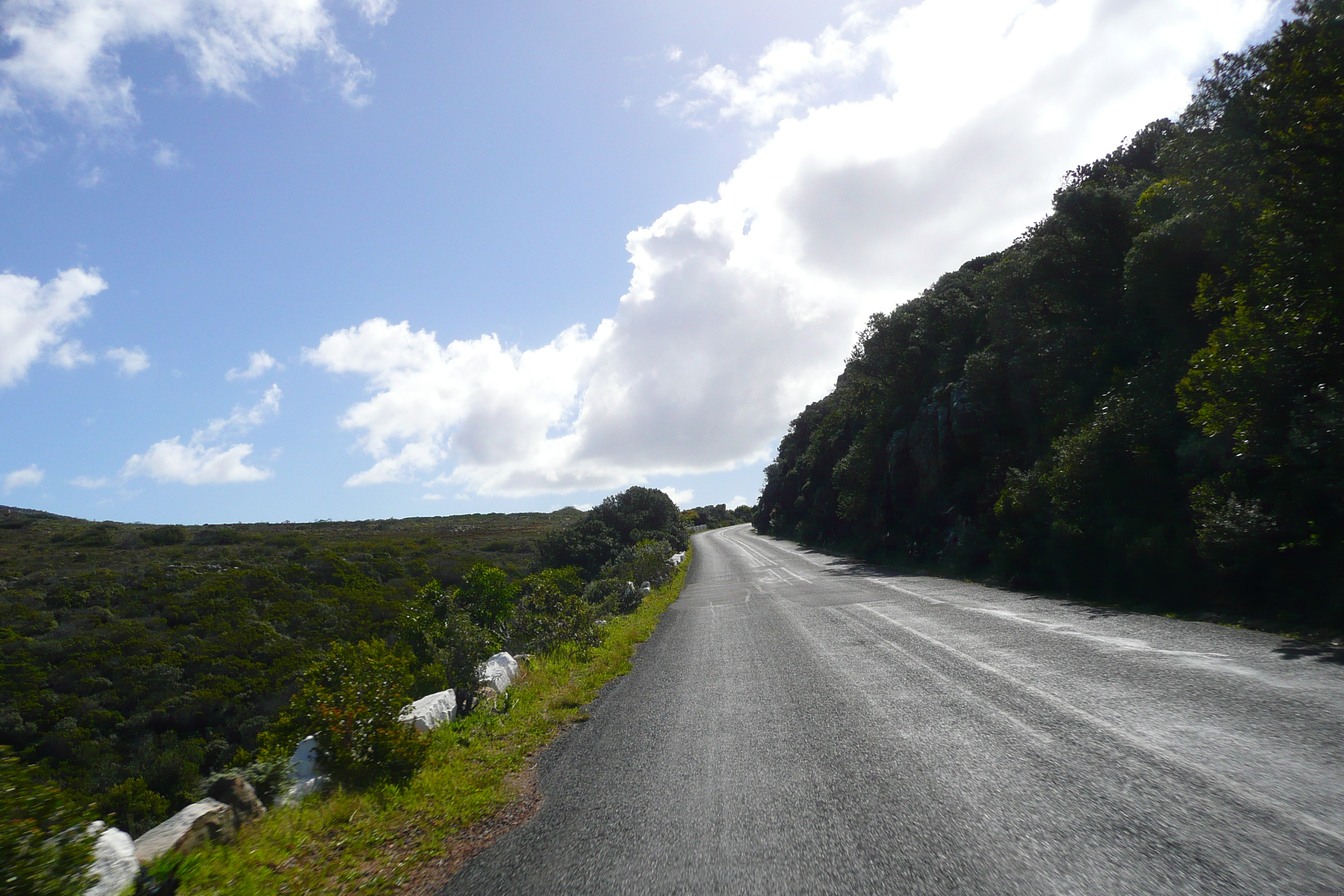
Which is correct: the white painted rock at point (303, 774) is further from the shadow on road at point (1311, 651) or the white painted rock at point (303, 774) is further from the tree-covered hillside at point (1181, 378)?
the tree-covered hillside at point (1181, 378)

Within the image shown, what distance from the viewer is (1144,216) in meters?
18.9

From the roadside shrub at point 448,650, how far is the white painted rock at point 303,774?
2377 mm

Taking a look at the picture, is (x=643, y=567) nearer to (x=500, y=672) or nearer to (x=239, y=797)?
(x=500, y=672)

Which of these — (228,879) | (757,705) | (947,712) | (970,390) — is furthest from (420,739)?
(970,390)

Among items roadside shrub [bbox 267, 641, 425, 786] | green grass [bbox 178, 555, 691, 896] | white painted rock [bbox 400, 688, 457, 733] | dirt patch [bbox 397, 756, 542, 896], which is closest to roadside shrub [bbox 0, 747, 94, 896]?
green grass [bbox 178, 555, 691, 896]

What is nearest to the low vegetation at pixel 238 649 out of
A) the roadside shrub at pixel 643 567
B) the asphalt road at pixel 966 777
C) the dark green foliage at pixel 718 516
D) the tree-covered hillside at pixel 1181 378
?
the roadside shrub at pixel 643 567

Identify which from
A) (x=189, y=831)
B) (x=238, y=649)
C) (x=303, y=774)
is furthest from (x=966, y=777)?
(x=238, y=649)

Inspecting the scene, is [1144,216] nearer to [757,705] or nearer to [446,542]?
[757,705]

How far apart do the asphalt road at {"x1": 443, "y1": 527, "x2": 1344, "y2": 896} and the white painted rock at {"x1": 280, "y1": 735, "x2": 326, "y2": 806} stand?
→ 6.41ft

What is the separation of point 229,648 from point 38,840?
21320mm

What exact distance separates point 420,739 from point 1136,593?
521 inches

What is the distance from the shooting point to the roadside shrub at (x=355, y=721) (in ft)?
18.9

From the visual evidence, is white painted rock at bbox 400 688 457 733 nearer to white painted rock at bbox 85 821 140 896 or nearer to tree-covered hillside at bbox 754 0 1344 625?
white painted rock at bbox 85 821 140 896

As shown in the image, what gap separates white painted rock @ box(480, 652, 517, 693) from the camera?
9.27 metres
